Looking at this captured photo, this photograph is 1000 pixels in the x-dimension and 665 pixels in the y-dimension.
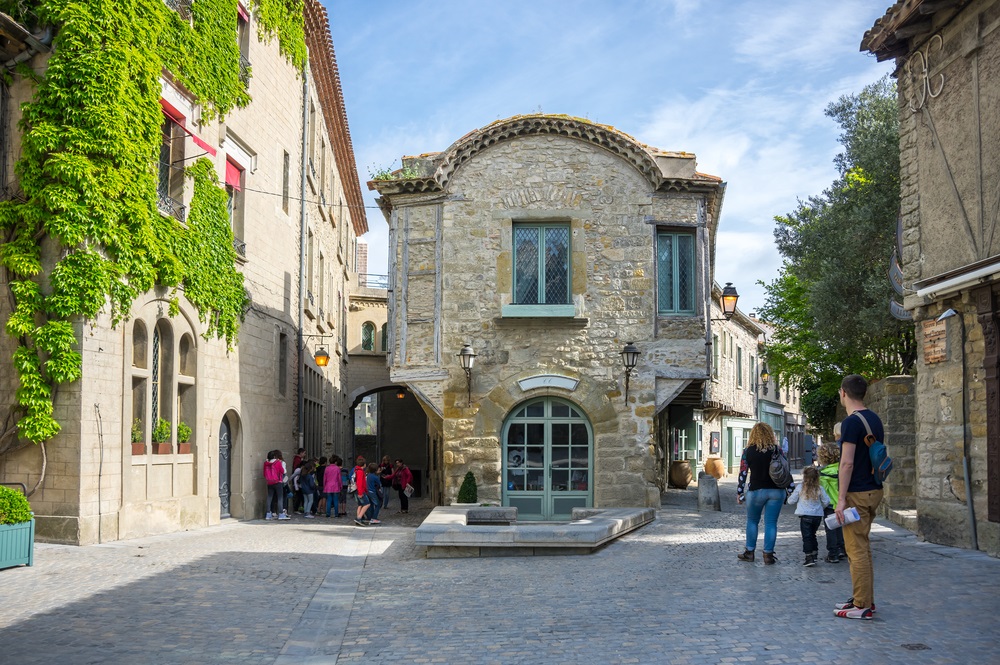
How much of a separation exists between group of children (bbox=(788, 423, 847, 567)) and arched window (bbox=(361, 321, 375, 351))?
29089 millimetres

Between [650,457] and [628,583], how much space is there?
8122 millimetres

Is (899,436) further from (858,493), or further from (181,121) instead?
(181,121)

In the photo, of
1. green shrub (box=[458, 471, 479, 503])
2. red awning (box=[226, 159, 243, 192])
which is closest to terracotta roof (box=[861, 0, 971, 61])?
green shrub (box=[458, 471, 479, 503])

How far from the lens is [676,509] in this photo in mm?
18000

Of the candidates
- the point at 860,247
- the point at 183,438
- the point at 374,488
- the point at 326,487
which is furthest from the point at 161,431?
the point at 860,247

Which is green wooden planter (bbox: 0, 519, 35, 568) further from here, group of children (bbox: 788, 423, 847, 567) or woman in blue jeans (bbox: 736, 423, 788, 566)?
group of children (bbox: 788, 423, 847, 567)

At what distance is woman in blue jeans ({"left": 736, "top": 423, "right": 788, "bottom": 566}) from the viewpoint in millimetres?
10102

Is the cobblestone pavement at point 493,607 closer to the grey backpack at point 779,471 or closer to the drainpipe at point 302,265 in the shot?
the grey backpack at point 779,471

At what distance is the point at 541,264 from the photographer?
58.1 ft

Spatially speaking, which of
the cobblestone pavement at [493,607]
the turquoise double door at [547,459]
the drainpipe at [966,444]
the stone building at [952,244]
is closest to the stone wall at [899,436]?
the cobblestone pavement at [493,607]

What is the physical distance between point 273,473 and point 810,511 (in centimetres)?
1156

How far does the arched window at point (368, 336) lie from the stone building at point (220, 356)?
9596mm

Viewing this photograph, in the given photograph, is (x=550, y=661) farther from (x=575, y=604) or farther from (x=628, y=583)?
(x=628, y=583)

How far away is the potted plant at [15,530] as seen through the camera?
10.3 metres
